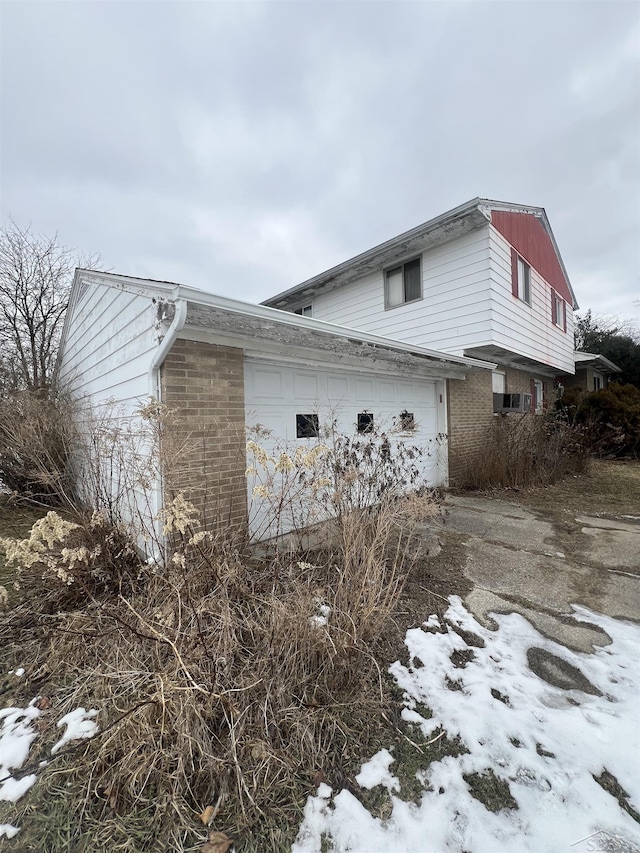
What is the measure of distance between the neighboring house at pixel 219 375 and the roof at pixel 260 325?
0.6 inches

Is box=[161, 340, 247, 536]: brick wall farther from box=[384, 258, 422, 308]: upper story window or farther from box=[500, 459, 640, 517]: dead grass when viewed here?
box=[384, 258, 422, 308]: upper story window

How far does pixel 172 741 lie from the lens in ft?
5.45

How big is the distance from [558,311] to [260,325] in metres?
11.9

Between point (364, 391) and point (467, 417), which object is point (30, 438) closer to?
point (364, 391)

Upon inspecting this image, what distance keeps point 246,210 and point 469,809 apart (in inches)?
591

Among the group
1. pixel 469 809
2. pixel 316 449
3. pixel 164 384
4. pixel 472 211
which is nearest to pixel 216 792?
pixel 469 809

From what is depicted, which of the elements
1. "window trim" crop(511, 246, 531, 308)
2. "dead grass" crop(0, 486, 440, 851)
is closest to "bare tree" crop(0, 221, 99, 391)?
"dead grass" crop(0, 486, 440, 851)

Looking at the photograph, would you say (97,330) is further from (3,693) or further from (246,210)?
(246,210)

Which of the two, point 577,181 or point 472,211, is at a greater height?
point 577,181

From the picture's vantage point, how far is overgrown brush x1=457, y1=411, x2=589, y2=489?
313 inches

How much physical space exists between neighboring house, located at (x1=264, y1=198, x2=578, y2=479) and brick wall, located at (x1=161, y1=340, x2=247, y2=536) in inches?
215

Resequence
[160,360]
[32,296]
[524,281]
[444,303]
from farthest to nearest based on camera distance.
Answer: [32,296] → [524,281] → [444,303] → [160,360]

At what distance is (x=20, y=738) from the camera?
1.86m

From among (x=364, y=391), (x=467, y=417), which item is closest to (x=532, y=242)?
(x=467, y=417)
